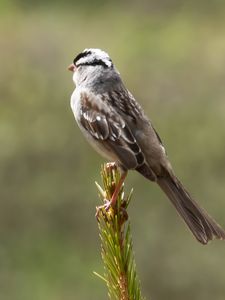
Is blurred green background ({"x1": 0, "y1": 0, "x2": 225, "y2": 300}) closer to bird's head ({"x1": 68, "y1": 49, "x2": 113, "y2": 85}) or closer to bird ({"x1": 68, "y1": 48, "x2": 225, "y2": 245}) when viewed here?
bird's head ({"x1": 68, "y1": 49, "x2": 113, "y2": 85})

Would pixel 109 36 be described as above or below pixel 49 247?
above

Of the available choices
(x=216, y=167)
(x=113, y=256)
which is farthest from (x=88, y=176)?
(x=113, y=256)

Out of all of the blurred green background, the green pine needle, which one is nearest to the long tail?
the green pine needle

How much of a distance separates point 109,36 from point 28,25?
4.19 feet

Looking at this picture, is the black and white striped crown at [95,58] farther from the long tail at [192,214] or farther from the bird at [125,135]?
the long tail at [192,214]

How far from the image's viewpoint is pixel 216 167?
35.1 feet

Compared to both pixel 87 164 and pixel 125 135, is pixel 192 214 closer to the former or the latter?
pixel 125 135

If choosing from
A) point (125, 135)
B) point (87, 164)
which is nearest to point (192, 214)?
point (125, 135)

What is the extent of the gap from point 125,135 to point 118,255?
1475mm

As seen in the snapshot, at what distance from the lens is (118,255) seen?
385cm

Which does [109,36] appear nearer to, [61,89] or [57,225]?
[61,89]

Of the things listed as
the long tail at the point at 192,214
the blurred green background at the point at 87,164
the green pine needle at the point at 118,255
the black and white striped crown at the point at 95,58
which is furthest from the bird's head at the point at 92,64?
the blurred green background at the point at 87,164

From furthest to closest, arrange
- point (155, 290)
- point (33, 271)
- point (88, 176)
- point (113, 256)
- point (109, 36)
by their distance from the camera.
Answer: point (109, 36) → point (88, 176) → point (33, 271) → point (155, 290) → point (113, 256)

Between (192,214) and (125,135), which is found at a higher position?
→ (125,135)
